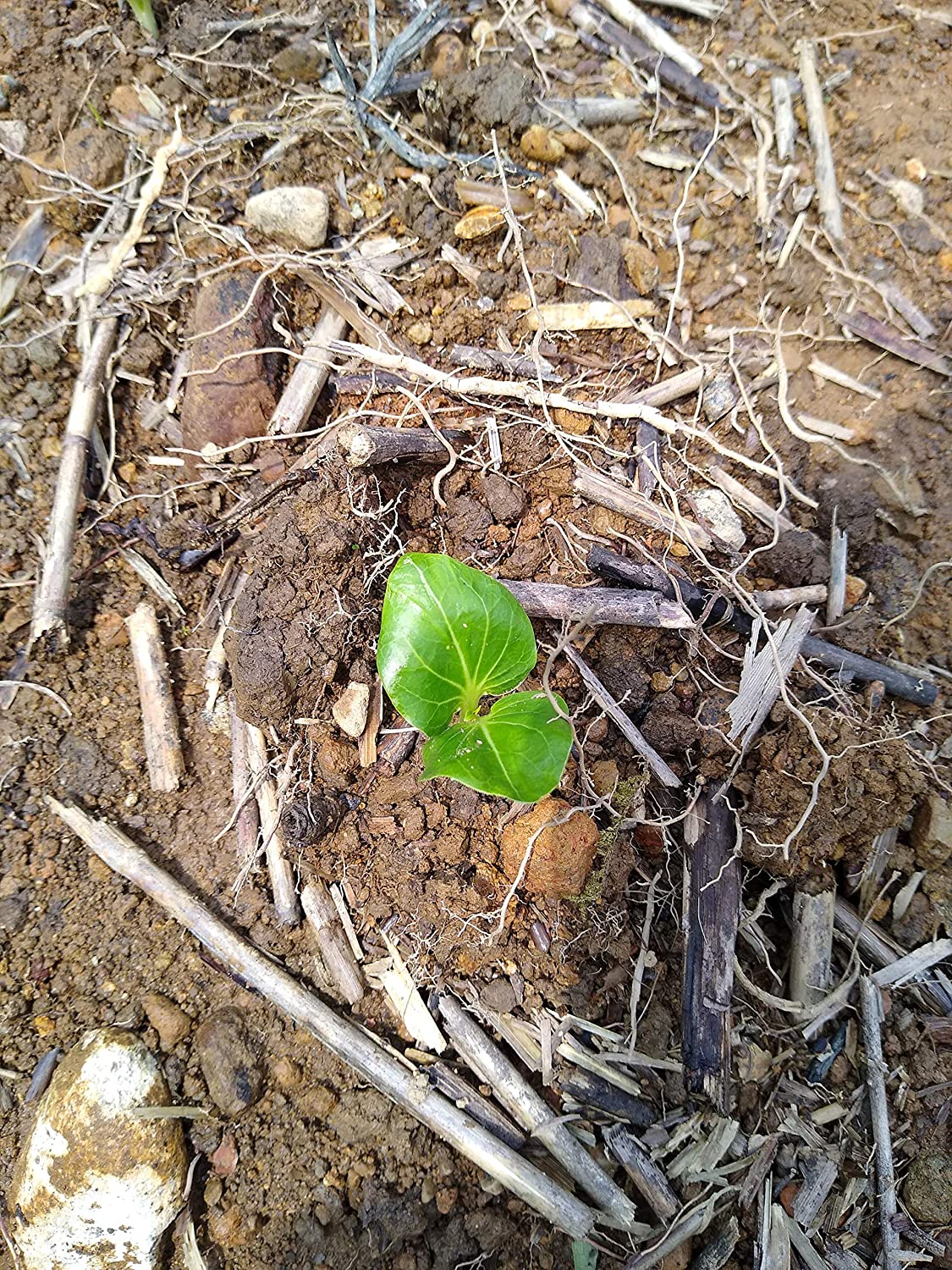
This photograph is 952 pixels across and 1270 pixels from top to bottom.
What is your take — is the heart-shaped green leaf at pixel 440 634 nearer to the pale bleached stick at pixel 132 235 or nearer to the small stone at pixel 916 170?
the pale bleached stick at pixel 132 235

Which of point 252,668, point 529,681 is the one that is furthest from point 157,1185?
point 529,681

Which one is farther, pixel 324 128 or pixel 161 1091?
pixel 324 128

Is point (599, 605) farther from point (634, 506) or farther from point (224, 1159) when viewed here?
point (224, 1159)

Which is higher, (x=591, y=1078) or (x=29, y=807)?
(x=29, y=807)

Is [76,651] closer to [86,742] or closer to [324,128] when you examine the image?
[86,742]

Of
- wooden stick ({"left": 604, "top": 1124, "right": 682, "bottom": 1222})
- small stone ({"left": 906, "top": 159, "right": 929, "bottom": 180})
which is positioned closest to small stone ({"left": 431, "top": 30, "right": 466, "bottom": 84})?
small stone ({"left": 906, "top": 159, "right": 929, "bottom": 180})

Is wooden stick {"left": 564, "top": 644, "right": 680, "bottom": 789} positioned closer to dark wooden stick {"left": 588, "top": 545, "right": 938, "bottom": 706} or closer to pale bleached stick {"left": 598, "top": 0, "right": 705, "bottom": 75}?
dark wooden stick {"left": 588, "top": 545, "right": 938, "bottom": 706}

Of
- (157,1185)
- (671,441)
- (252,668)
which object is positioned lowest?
(157,1185)
